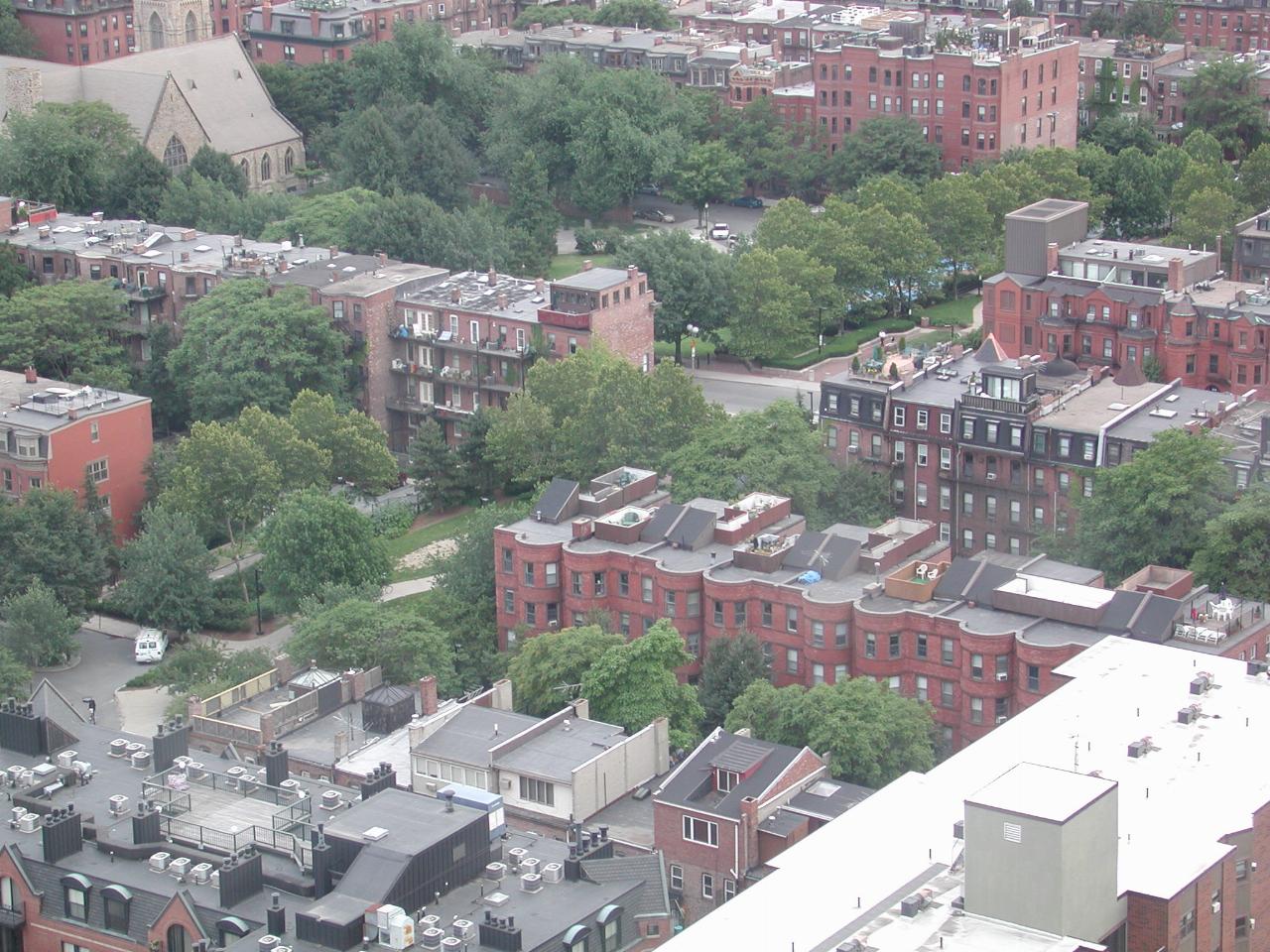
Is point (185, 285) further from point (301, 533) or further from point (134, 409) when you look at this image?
point (301, 533)

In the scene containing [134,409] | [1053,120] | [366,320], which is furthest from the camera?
[1053,120]

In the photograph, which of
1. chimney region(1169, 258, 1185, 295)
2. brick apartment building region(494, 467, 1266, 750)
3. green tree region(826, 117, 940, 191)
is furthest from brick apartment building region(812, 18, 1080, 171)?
brick apartment building region(494, 467, 1266, 750)

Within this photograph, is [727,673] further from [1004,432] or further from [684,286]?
[684,286]

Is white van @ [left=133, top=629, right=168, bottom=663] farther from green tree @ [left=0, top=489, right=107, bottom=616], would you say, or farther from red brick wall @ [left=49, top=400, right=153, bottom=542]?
red brick wall @ [left=49, top=400, right=153, bottom=542]

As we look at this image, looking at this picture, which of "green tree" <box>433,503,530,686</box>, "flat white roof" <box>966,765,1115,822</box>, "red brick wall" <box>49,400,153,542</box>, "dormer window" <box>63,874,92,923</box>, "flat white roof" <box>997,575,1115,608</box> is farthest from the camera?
"red brick wall" <box>49,400,153,542</box>

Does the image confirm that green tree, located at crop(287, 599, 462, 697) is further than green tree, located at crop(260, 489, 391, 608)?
No

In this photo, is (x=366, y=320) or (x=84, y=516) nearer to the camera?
(x=84, y=516)

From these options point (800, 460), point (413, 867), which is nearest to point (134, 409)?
point (800, 460)
